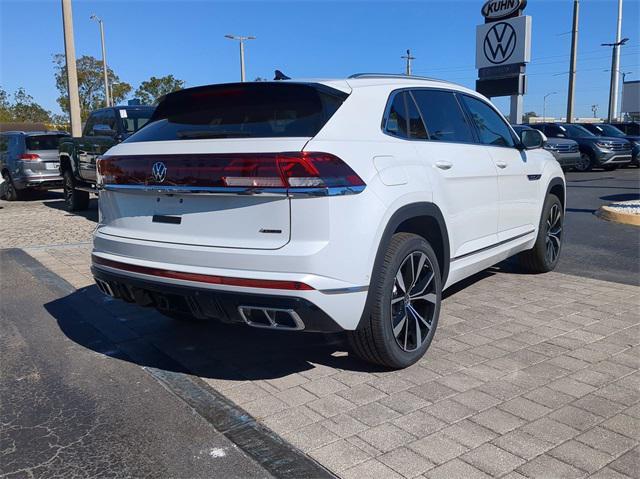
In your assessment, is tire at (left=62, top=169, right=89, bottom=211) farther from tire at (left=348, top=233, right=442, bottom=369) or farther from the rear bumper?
tire at (left=348, top=233, right=442, bottom=369)

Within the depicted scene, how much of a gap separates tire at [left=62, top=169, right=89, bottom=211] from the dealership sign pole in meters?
11.4

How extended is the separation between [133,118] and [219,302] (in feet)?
28.0

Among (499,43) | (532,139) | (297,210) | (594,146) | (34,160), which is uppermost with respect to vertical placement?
(499,43)

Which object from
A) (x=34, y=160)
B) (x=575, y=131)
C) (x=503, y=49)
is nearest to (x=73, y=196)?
(x=34, y=160)

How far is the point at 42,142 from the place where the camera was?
14.6 m

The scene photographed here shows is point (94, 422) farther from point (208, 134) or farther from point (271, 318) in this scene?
point (208, 134)

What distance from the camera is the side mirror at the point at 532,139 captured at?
5.73m

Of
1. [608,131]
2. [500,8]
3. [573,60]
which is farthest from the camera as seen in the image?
[573,60]

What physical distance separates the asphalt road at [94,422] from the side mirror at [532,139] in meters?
3.99

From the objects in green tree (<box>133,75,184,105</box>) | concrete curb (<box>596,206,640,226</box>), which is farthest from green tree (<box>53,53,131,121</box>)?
concrete curb (<box>596,206,640,226</box>)

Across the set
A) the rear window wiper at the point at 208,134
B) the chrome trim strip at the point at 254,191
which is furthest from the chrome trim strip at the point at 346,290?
the rear window wiper at the point at 208,134

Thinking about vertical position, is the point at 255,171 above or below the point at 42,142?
below

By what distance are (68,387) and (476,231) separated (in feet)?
10.1

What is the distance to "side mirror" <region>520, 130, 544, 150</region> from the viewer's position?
5.73m
